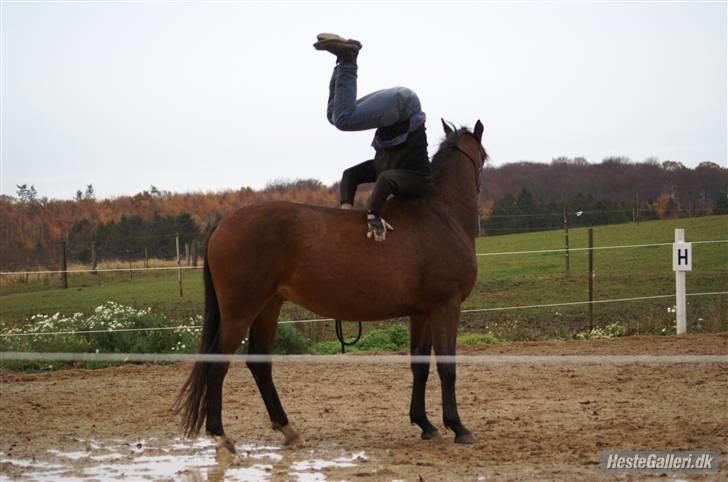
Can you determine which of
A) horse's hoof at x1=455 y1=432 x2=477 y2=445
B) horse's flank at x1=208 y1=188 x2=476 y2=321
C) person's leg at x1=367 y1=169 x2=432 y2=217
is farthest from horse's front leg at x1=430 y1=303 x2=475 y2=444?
person's leg at x1=367 y1=169 x2=432 y2=217

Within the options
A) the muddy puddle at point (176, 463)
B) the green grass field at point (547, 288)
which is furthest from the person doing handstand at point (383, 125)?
the green grass field at point (547, 288)

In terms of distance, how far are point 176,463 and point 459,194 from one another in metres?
2.80

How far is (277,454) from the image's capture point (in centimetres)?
555

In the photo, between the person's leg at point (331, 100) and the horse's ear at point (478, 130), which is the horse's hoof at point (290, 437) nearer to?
the person's leg at point (331, 100)

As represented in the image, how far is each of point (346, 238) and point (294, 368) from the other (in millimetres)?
4033

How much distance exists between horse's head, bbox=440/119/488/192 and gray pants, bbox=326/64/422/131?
81 centimetres

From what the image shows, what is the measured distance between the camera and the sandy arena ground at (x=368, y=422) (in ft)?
16.5

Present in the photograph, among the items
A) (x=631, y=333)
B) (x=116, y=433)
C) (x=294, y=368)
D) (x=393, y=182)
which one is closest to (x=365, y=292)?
(x=393, y=182)

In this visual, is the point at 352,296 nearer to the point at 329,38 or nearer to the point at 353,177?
the point at 353,177

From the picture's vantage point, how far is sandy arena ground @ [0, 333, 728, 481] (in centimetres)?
502

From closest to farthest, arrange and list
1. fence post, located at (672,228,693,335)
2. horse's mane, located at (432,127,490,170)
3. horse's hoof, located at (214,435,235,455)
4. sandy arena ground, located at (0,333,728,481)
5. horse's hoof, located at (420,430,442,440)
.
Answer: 1. sandy arena ground, located at (0,333,728,481)
2. horse's hoof, located at (214,435,235,455)
3. horse's hoof, located at (420,430,442,440)
4. horse's mane, located at (432,127,490,170)
5. fence post, located at (672,228,693,335)

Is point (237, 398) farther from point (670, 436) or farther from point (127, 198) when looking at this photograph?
point (127, 198)

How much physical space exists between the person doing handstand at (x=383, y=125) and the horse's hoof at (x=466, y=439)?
146 cm

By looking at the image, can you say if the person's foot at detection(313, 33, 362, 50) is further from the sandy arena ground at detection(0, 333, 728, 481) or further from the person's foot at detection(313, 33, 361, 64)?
the sandy arena ground at detection(0, 333, 728, 481)
